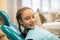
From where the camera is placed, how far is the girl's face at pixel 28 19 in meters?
0.87

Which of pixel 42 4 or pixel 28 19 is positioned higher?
pixel 28 19

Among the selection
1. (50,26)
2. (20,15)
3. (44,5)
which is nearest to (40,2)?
(44,5)

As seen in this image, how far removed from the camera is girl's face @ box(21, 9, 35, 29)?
2.86ft

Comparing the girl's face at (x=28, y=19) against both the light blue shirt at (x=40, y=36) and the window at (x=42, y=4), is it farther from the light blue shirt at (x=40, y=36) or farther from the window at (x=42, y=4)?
the window at (x=42, y=4)

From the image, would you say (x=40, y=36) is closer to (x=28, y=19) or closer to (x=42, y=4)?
(x=28, y=19)

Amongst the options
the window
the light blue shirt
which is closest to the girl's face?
the light blue shirt

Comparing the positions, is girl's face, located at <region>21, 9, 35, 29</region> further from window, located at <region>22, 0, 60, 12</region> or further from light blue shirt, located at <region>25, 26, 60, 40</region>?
window, located at <region>22, 0, 60, 12</region>

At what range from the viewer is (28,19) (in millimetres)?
882

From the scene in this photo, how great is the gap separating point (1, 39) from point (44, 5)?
2402mm

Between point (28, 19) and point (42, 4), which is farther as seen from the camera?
point (42, 4)

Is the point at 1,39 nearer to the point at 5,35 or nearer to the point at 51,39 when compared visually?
the point at 5,35

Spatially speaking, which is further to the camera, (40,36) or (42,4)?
(42,4)

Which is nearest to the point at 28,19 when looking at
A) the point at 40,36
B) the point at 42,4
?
the point at 40,36

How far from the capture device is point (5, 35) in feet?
2.82
